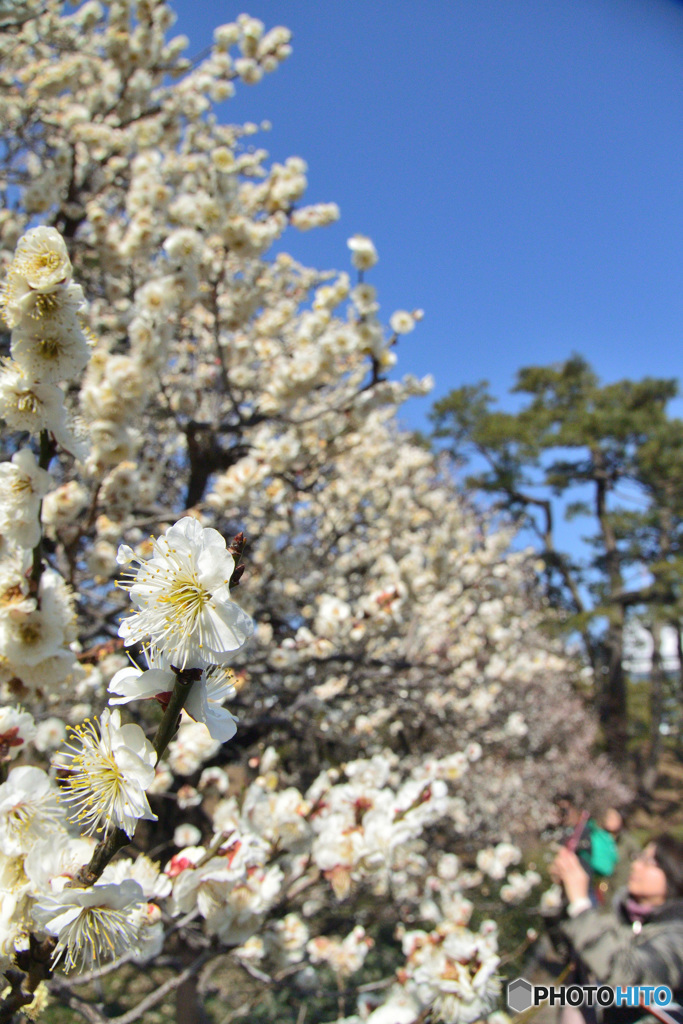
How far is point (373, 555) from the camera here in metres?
5.43

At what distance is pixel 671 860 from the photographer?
2199 mm

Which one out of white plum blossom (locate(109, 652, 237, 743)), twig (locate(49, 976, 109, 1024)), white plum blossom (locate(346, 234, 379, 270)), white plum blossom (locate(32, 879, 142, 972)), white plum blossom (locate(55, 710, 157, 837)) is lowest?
twig (locate(49, 976, 109, 1024))

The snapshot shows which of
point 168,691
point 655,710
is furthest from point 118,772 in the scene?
point 655,710

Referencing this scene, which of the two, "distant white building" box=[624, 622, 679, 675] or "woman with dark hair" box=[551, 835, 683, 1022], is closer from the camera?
"woman with dark hair" box=[551, 835, 683, 1022]

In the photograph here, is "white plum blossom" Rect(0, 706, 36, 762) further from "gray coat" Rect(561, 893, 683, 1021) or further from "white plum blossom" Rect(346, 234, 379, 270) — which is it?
"white plum blossom" Rect(346, 234, 379, 270)

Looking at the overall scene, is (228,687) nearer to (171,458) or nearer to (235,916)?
(235,916)

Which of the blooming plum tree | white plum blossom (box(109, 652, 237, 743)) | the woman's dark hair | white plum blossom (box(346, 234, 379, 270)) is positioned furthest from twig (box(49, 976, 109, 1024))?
white plum blossom (box(346, 234, 379, 270))

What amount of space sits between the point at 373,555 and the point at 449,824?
3.08 meters

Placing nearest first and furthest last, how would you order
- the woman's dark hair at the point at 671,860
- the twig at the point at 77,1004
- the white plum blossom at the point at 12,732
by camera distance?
the white plum blossom at the point at 12,732, the twig at the point at 77,1004, the woman's dark hair at the point at 671,860

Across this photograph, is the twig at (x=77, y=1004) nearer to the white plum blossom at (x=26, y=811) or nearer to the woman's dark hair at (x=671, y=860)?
the white plum blossom at (x=26, y=811)

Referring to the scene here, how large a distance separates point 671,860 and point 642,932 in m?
0.39

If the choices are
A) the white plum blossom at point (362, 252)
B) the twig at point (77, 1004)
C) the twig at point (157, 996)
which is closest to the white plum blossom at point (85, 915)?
the twig at point (77, 1004)

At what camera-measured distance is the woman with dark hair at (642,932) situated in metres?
1.75

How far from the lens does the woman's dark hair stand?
7.02ft
